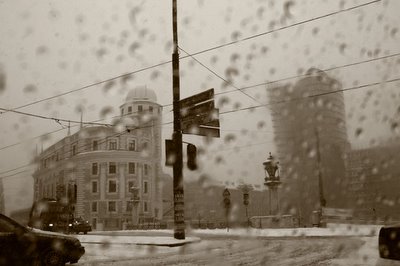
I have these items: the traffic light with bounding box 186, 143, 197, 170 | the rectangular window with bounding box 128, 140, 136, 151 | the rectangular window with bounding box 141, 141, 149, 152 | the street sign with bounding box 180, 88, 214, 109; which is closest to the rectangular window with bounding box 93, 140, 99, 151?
Answer: the rectangular window with bounding box 128, 140, 136, 151

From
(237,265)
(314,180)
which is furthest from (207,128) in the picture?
(314,180)

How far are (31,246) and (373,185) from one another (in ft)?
113

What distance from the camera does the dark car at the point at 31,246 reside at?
290 inches

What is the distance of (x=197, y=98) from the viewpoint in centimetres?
1653

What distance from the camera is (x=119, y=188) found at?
67.5 m

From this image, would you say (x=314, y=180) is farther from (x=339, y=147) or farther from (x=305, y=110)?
(x=305, y=110)

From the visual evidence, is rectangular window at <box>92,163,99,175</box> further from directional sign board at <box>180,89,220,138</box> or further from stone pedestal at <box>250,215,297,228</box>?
directional sign board at <box>180,89,220,138</box>

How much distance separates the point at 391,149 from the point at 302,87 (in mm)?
9086

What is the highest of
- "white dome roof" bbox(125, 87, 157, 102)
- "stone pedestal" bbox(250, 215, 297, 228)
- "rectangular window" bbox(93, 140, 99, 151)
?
"white dome roof" bbox(125, 87, 157, 102)

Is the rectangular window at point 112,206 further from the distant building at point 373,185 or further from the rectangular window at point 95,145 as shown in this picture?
the distant building at point 373,185

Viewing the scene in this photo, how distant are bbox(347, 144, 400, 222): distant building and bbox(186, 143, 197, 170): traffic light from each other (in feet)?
37.6

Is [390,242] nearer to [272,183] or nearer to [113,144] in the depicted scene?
[272,183]

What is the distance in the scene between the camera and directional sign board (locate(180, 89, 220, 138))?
16156 mm

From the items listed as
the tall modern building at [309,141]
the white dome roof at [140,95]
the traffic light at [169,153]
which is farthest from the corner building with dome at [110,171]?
the traffic light at [169,153]
